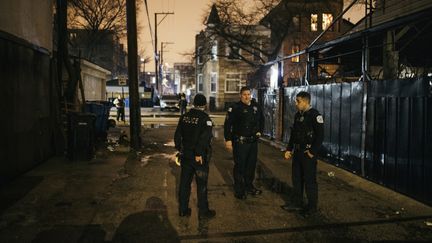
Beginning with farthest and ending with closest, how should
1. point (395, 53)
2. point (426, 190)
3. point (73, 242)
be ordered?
point (395, 53), point (426, 190), point (73, 242)

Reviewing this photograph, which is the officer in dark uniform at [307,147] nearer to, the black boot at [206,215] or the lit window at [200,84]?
the black boot at [206,215]

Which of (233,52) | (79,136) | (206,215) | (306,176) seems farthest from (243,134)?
(233,52)

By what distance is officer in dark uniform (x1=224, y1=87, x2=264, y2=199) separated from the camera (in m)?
7.41

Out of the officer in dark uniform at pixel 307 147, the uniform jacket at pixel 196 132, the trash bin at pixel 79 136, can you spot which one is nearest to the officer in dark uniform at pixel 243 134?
the officer in dark uniform at pixel 307 147

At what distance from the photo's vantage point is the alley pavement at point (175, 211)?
563 cm

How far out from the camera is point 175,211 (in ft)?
21.9

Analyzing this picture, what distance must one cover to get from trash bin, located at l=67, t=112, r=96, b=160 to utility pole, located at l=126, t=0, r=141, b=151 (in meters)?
2.48

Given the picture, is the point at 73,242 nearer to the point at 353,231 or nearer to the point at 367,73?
the point at 353,231

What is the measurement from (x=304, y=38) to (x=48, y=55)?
104ft

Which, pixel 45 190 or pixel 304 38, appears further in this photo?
pixel 304 38

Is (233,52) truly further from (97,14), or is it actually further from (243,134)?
(243,134)

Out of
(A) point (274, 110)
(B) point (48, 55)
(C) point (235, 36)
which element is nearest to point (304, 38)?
(C) point (235, 36)

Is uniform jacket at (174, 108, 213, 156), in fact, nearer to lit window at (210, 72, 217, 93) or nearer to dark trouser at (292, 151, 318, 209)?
dark trouser at (292, 151, 318, 209)

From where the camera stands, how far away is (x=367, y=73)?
9.16 meters
